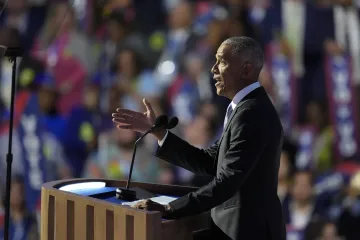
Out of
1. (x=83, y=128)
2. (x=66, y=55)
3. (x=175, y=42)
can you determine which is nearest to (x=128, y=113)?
(x=175, y=42)

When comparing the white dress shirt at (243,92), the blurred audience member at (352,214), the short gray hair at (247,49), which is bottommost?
the blurred audience member at (352,214)

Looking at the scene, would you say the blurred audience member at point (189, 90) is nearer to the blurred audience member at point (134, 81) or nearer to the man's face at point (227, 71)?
the blurred audience member at point (134, 81)

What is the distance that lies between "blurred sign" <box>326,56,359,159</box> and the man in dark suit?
2182mm

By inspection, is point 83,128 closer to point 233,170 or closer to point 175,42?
point 175,42

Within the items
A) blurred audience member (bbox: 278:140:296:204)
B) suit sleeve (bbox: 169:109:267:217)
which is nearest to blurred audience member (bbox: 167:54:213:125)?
blurred audience member (bbox: 278:140:296:204)

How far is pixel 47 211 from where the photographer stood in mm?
1768

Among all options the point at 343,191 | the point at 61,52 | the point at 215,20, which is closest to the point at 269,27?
the point at 215,20

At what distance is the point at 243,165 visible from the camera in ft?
4.93

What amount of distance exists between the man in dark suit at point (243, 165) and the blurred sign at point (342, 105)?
2182 millimetres

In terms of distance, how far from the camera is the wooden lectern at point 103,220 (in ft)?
4.80

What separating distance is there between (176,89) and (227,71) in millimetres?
2701

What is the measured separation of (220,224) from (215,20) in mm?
2773

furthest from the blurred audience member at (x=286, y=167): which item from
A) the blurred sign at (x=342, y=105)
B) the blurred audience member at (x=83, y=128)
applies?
the blurred audience member at (x=83, y=128)

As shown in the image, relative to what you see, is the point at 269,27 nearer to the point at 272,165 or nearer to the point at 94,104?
the point at 94,104
